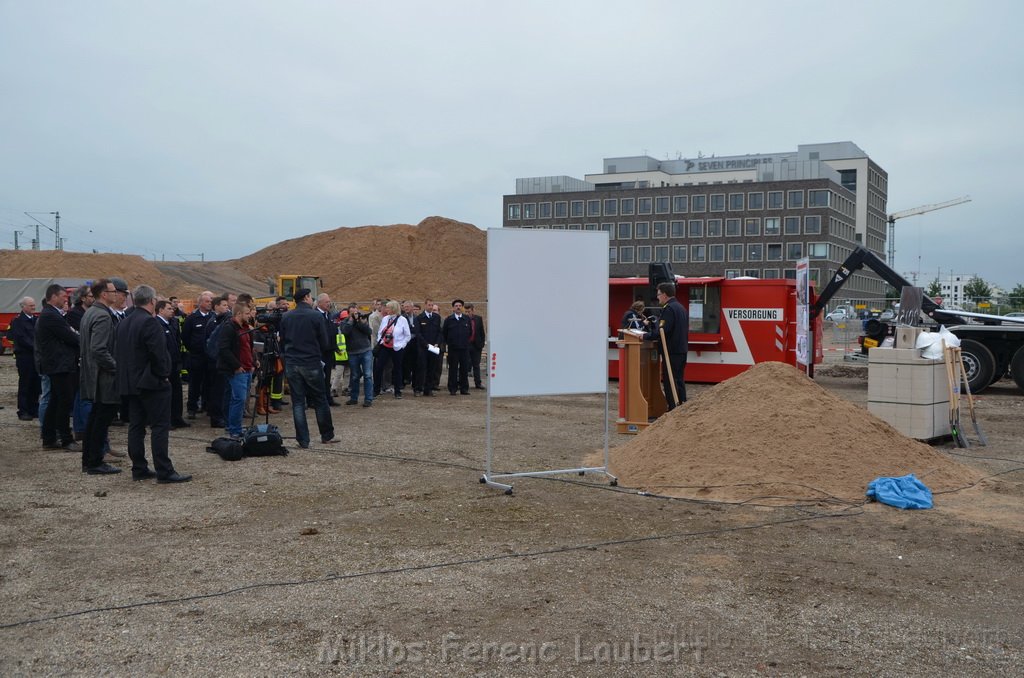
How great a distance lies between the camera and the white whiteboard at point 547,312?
7711mm

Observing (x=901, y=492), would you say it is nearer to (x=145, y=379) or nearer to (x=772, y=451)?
(x=772, y=451)

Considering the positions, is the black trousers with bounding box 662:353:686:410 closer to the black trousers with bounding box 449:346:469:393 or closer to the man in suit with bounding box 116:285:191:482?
the black trousers with bounding box 449:346:469:393

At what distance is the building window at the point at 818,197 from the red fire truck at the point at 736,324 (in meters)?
79.3

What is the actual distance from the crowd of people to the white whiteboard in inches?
130

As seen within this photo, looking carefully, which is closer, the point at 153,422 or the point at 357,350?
the point at 153,422

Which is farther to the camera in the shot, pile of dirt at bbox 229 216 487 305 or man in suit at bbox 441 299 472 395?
pile of dirt at bbox 229 216 487 305

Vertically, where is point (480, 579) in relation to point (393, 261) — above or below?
below

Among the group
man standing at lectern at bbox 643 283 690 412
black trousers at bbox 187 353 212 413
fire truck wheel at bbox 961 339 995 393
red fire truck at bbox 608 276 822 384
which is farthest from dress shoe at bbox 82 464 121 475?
fire truck wheel at bbox 961 339 995 393

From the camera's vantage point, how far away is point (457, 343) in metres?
17.4

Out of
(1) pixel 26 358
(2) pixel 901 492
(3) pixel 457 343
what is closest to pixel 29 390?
(1) pixel 26 358

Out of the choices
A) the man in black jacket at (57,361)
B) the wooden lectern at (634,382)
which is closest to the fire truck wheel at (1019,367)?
the wooden lectern at (634,382)

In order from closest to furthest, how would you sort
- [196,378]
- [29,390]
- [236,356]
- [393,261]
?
[236,356], [29,390], [196,378], [393,261]

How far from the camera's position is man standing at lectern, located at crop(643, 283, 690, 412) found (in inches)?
465

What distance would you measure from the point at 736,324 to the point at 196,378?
452 inches
